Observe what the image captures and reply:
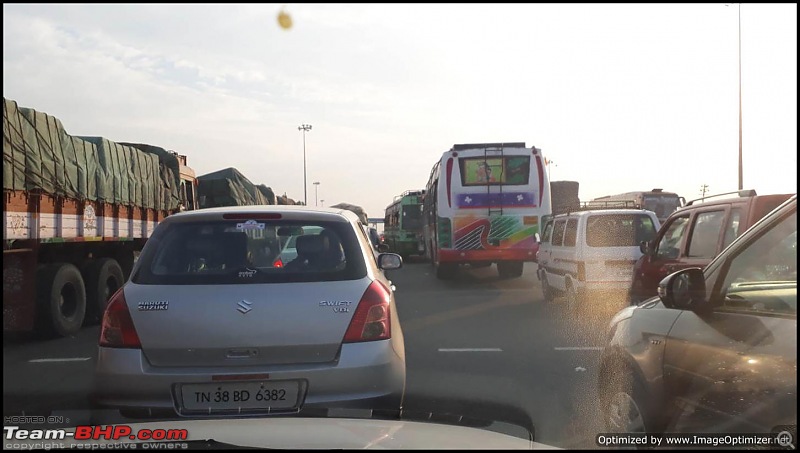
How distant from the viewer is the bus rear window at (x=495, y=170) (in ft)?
60.1

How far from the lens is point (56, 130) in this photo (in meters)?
10.1

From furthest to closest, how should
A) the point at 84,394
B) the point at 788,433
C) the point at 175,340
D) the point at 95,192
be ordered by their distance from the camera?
the point at 95,192 → the point at 84,394 → the point at 175,340 → the point at 788,433

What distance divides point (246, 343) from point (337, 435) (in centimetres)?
132

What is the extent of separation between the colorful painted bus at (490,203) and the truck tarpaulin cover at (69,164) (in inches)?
271

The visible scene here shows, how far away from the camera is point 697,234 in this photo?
795 centimetres

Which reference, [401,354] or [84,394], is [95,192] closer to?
[84,394]

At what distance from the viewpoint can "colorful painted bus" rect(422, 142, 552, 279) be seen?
59.6ft

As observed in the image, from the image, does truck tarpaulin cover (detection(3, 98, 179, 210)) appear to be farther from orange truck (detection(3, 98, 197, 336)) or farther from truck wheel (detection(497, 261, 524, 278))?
truck wheel (detection(497, 261, 524, 278))

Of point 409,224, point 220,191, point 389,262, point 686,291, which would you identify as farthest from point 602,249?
point 409,224

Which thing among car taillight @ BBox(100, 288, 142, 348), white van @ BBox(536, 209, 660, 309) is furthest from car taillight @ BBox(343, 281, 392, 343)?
white van @ BBox(536, 209, 660, 309)

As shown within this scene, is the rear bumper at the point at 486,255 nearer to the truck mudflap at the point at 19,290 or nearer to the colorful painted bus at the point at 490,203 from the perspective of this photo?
the colorful painted bus at the point at 490,203

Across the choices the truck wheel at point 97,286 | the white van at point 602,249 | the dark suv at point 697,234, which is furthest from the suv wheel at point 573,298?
the truck wheel at point 97,286

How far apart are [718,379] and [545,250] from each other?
11.2 meters

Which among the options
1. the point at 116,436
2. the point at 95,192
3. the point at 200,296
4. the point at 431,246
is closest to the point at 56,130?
the point at 95,192
